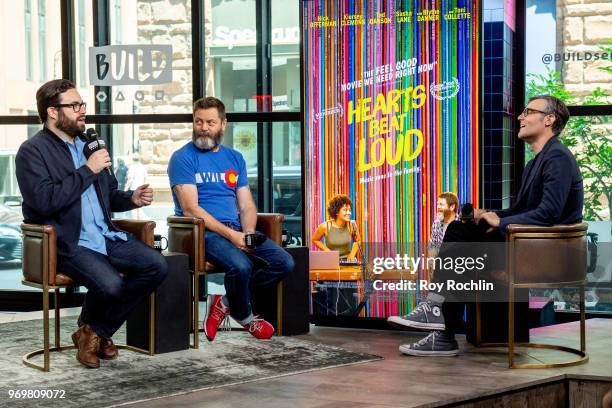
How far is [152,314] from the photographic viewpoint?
4.97 metres

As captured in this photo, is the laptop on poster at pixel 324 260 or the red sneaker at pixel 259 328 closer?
the red sneaker at pixel 259 328

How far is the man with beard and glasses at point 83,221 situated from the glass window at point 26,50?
9.19 feet

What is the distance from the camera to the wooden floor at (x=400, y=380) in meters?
4.06

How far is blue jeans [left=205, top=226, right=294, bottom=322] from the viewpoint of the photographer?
203 inches

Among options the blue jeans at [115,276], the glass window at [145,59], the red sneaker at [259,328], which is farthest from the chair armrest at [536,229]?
the glass window at [145,59]

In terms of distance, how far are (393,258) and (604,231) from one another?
1.34 meters

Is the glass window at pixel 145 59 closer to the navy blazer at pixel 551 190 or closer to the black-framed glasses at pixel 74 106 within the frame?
the black-framed glasses at pixel 74 106

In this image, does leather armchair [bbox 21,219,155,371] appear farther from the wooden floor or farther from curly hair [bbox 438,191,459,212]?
curly hair [bbox 438,191,459,212]

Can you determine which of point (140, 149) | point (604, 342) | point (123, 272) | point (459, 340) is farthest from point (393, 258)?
point (140, 149)

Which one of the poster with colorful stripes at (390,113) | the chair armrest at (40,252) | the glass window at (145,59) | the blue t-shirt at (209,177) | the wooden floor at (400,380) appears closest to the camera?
the wooden floor at (400,380)

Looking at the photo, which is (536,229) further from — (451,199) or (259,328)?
(259,328)

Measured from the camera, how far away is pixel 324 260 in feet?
19.5

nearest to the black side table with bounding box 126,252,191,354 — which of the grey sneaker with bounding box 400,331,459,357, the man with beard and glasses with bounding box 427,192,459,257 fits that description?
the grey sneaker with bounding box 400,331,459,357

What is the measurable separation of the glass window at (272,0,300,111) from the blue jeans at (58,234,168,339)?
7.35 feet
